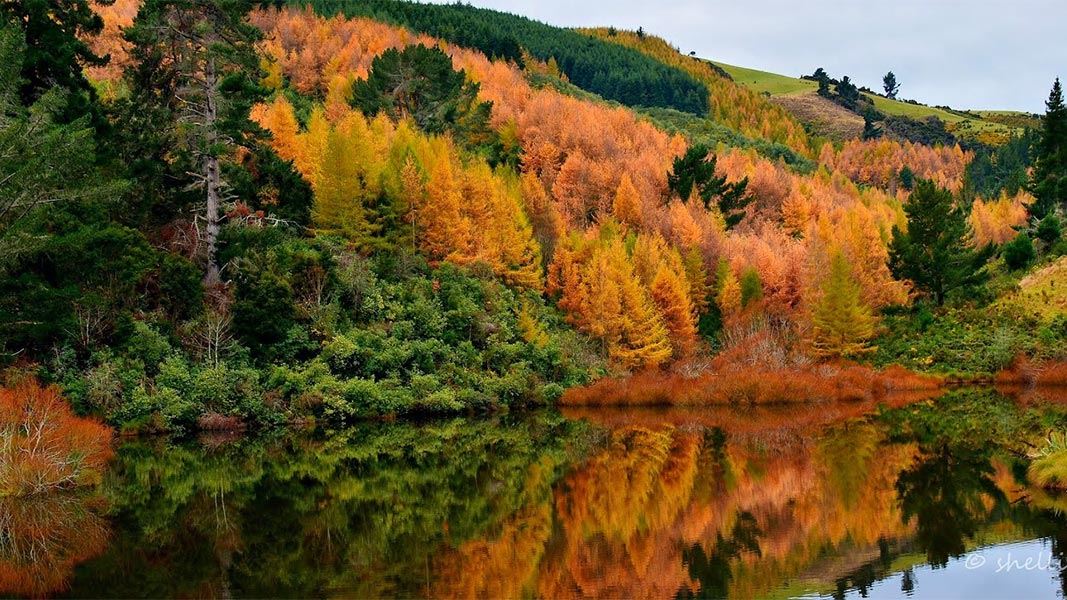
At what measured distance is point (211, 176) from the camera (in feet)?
126

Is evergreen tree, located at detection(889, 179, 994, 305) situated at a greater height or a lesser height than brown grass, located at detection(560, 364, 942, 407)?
greater

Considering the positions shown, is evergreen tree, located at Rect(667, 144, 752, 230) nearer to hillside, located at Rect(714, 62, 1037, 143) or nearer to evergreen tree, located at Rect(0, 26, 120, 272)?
evergreen tree, located at Rect(0, 26, 120, 272)

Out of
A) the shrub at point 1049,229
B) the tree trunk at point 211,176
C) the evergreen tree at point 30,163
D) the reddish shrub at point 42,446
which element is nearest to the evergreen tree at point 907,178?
the shrub at point 1049,229

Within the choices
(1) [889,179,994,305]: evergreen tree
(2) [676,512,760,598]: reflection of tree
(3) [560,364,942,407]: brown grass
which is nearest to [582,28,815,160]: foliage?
(1) [889,179,994,305]: evergreen tree

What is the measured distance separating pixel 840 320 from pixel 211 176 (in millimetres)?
36942

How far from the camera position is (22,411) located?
943 inches

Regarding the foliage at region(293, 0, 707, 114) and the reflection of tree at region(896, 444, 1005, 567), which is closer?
the reflection of tree at region(896, 444, 1005, 567)

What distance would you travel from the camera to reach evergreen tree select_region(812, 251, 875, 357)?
55.4 metres

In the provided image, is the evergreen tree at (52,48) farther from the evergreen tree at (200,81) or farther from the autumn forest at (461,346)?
the evergreen tree at (200,81)

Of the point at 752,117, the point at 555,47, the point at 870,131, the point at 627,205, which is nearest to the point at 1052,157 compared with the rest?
the point at 627,205

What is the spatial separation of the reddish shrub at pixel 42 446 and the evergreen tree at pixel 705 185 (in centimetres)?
5617

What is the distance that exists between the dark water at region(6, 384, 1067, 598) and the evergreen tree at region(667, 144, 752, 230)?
4532 centimetres

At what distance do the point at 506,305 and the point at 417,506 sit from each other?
3064 cm

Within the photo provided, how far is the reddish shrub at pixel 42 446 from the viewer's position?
66.0 feet
